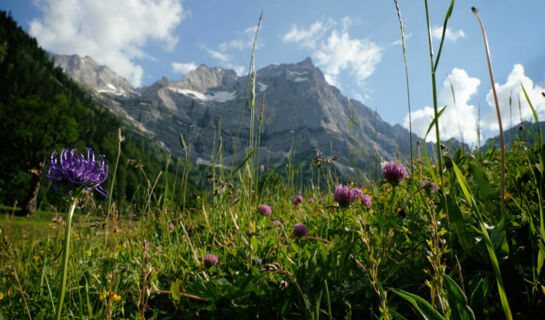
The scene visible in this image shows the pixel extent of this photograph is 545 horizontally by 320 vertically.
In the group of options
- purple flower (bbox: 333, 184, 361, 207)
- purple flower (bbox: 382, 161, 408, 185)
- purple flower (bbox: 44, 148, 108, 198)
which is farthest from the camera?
purple flower (bbox: 333, 184, 361, 207)

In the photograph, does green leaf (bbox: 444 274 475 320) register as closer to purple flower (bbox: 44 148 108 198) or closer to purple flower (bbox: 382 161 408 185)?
purple flower (bbox: 382 161 408 185)

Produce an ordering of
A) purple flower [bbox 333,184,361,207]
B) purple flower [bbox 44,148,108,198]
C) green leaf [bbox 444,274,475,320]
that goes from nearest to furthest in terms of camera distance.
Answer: green leaf [bbox 444,274,475,320]
purple flower [bbox 44,148,108,198]
purple flower [bbox 333,184,361,207]

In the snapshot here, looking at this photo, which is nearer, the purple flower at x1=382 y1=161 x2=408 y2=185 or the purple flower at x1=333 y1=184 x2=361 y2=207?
the purple flower at x1=382 y1=161 x2=408 y2=185

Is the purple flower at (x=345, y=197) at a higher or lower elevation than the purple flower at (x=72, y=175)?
lower

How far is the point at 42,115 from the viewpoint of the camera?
95.0ft

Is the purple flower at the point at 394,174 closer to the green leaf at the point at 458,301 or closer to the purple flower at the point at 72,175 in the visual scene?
the green leaf at the point at 458,301

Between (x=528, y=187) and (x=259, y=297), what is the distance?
171 cm

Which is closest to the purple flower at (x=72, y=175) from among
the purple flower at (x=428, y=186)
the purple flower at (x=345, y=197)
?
the purple flower at (x=345, y=197)

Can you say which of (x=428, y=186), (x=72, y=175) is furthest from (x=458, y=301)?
(x=72, y=175)

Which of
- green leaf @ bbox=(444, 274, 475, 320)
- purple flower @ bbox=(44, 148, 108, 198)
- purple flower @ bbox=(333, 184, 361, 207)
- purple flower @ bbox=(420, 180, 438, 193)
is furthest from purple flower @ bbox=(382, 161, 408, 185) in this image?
purple flower @ bbox=(44, 148, 108, 198)

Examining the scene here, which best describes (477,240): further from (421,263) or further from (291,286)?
(291,286)

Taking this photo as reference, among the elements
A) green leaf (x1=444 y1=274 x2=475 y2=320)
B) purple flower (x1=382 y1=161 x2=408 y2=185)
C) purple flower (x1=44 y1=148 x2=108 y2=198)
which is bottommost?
green leaf (x1=444 y1=274 x2=475 y2=320)

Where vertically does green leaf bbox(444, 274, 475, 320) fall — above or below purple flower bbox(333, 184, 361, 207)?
below

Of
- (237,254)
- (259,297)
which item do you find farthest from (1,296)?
(259,297)
